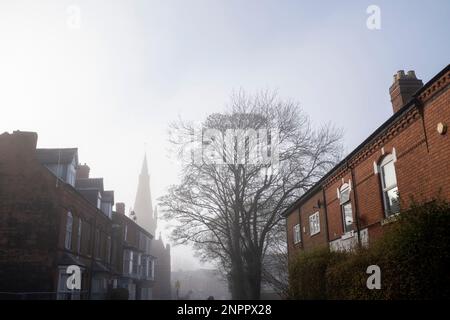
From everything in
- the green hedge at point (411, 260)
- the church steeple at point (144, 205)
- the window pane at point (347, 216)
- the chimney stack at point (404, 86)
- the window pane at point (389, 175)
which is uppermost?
the church steeple at point (144, 205)

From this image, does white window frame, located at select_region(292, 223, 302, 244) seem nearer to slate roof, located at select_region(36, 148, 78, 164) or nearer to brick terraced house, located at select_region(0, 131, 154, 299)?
brick terraced house, located at select_region(0, 131, 154, 299)

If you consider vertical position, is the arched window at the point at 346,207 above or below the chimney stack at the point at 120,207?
below

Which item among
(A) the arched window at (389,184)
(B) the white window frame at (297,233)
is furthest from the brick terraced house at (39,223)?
(A) the arched window at (389,184)

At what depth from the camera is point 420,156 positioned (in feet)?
37.1

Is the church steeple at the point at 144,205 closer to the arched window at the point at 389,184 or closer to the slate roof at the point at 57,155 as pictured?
the slate roof at the point at 57,155

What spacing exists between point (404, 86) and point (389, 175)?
12.5ft

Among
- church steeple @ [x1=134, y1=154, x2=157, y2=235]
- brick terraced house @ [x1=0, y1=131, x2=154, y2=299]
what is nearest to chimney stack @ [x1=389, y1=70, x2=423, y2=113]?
brick terraced house @ [x1=0, y1=131, x2=154, y2=299]

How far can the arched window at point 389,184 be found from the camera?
43.2ft

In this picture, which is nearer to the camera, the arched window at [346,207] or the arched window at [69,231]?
the arched window at [346,207]

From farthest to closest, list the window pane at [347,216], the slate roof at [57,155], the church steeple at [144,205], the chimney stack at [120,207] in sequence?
1. the church steeple at [144,205]
2. the chimney stack at [120,207]
3. the slate roof at [57,155]
4. the window pane at [347,216]

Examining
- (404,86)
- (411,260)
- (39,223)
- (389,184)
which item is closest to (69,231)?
(39,223)

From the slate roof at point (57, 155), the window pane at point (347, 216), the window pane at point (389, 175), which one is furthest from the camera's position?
the slate roof at point (57, 155)
